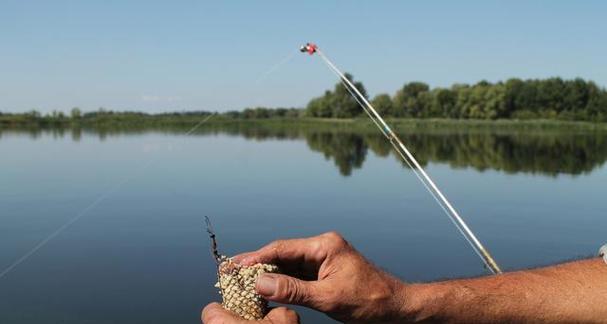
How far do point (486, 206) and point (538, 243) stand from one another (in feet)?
15.0

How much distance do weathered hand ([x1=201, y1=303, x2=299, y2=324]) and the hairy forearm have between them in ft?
1.30

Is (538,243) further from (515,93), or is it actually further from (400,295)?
(515,93)

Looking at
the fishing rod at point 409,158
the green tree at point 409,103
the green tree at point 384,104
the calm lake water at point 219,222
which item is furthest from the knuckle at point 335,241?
the green tree at point 409,103

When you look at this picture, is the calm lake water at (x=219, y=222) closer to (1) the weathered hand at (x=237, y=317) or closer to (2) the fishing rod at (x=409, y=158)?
(2) the fishing rod at (x=409, y=158)

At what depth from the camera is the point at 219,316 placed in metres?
1.77

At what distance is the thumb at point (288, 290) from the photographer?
5.52ft

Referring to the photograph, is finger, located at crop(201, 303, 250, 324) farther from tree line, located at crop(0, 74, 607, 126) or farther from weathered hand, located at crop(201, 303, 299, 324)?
tree line, located at crop(0, 74, 607, 126)

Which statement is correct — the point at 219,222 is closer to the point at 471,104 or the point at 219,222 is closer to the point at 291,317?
the point at 291,317

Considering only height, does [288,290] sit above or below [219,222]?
above

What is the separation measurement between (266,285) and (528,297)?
86 cm

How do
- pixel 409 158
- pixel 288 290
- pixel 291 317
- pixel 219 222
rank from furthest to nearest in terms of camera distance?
pixel 219 222 < pixel 409 158 < pixel 291 317 < pixel 288 290

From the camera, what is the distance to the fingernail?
5.60 feet

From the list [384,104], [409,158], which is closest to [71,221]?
[409,158]

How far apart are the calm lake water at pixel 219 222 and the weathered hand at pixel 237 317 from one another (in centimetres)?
665
